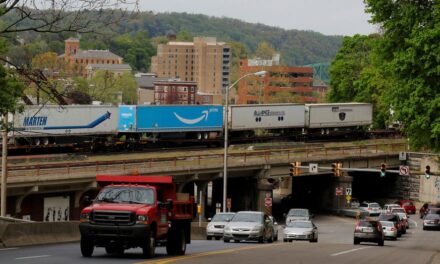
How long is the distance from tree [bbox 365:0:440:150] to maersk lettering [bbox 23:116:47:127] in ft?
110

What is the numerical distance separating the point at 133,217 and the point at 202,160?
52818 mm

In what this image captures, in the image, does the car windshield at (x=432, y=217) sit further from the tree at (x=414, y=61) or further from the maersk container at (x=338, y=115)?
the maersk container at (x=338, y=115)

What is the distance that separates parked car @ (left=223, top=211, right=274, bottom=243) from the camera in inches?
1550

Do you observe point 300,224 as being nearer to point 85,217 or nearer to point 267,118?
point 85,217

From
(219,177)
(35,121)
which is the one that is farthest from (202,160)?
(35,121)

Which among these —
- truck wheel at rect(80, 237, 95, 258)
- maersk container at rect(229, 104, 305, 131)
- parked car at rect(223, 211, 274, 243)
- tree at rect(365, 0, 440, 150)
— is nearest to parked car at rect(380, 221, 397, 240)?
tree at rect(365, 0, 440, 150)

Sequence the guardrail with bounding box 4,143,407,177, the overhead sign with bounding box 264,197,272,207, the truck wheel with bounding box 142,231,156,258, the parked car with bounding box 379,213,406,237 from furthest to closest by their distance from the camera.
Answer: the overhead sign with bounding box 264,197,272,207, the guardrail with bounding box 4,143,407,177, the parked car with bounding box 379,213,406,237, the truck wheel with bounding box 142,231,156,258

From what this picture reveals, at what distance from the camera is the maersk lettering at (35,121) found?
236 ft

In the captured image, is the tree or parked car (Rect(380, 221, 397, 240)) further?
parked car (Rect(380, 221, 397, 240))

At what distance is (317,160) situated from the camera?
87562 mm

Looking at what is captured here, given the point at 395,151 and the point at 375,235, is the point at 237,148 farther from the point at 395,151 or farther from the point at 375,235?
the point at 375,235

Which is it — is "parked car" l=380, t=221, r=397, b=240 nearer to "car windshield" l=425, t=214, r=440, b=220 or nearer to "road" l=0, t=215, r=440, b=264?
"car windshield" l=425, t=214, r=440, b=220

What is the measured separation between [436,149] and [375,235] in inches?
186

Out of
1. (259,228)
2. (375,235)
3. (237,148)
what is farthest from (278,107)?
(259,228)
